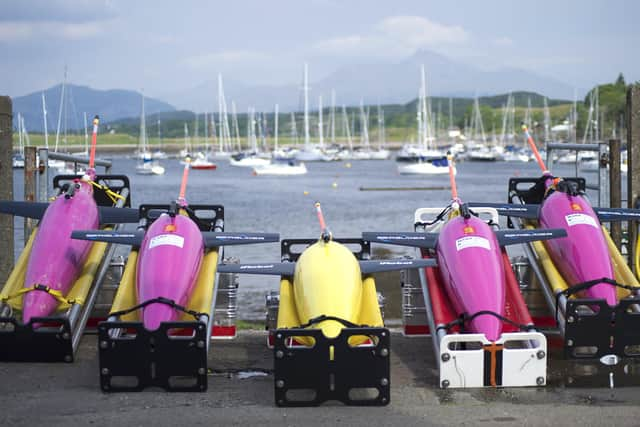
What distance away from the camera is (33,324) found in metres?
9.77

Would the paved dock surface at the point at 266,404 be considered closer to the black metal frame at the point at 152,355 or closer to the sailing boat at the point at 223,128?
the black metal frame at the point at 152,355

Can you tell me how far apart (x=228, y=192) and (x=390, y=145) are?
118 meters

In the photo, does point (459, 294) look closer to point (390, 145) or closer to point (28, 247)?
point (28, 247)

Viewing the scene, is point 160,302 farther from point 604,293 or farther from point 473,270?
point 604,293

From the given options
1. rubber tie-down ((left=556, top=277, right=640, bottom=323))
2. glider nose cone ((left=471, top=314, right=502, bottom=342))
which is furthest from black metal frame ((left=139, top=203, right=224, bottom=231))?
rubber tie-down ((left=556, top=277, right=640, bottom=323))

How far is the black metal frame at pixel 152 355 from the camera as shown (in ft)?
28.4

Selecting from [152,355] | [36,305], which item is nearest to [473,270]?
[152,355]

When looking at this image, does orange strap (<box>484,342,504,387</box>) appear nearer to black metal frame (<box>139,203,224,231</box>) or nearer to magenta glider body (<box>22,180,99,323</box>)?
black metal frame (<box>139,203,224,231</box>)

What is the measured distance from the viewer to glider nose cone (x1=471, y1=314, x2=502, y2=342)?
9016 millimetres

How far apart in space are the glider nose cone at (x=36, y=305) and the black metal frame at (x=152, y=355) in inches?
56.7

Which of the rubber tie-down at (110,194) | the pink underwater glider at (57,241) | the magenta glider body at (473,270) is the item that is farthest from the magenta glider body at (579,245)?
the rubber tie-down at (110,194)

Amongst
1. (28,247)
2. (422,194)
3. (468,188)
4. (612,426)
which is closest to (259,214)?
(422,194)

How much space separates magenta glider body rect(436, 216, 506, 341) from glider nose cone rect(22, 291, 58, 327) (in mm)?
4344

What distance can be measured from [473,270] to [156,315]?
131 inches
